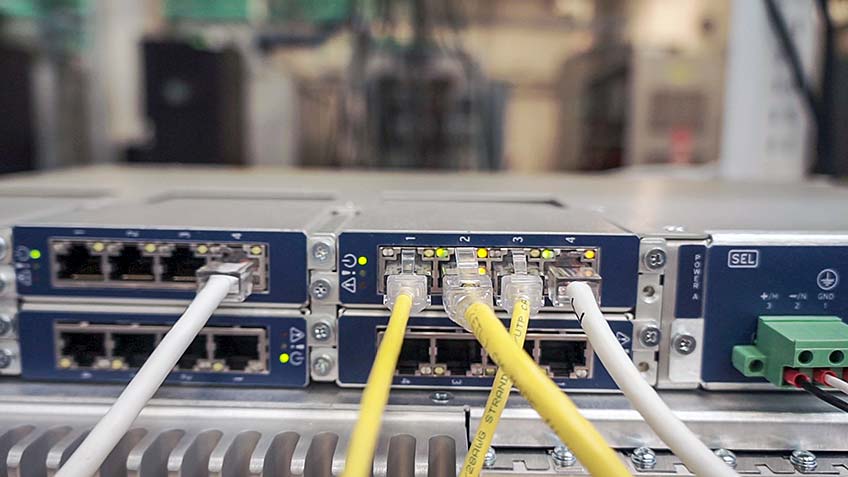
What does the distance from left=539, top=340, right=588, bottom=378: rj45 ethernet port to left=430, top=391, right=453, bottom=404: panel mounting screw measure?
0.08 metres

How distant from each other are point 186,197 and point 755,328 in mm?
601

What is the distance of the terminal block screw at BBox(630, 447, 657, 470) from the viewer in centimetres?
42

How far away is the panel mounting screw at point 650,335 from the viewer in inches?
18.4

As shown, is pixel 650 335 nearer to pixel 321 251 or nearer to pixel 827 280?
pixel 827 280

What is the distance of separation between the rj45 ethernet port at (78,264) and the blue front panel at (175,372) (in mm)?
31

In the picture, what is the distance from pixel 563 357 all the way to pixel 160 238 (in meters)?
0.33

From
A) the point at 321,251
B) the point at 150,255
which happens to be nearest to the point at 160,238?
the point at 150,255

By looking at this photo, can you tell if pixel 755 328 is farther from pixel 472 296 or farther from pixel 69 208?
pixel 69 208

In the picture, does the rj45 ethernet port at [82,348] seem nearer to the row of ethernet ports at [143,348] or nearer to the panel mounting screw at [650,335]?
the row of ethernet ports at [143,348]

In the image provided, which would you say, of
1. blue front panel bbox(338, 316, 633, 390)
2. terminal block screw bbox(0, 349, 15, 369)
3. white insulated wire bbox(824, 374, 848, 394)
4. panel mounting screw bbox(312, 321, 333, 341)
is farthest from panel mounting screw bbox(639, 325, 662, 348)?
terminal block screw bbox(0, 349, 15, 369)

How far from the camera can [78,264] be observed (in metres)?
0.49

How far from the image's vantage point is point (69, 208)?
585 mm

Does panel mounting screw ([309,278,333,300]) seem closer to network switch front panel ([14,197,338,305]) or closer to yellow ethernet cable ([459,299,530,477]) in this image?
network switch front panel ([14,197,338,305])

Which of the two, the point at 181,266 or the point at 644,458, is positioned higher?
the point at 181,266
